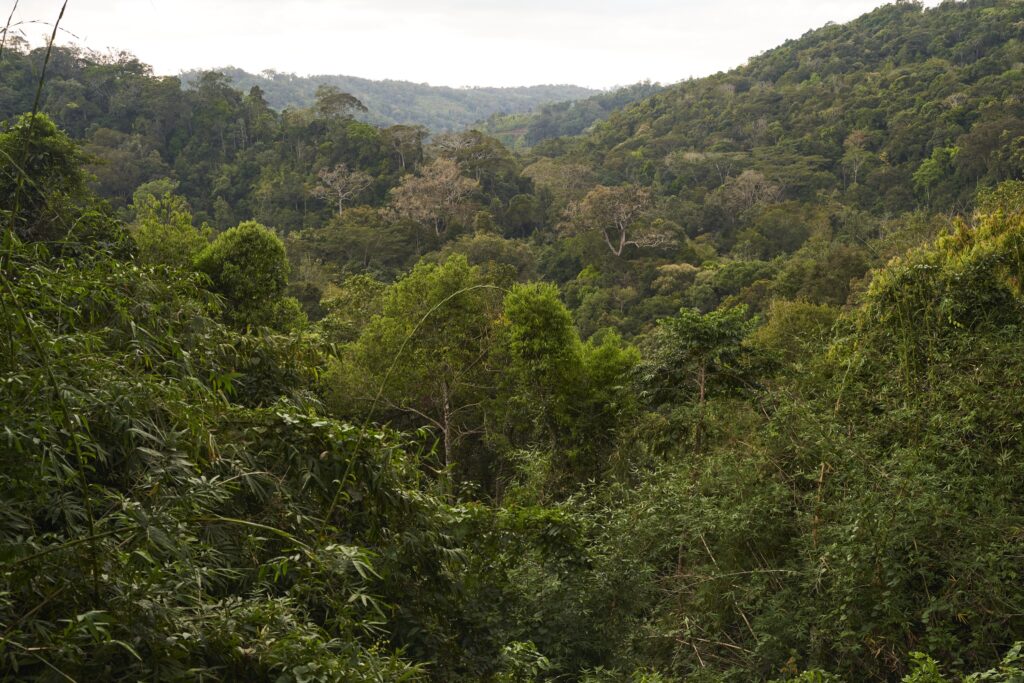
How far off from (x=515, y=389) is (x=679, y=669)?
6694 mm

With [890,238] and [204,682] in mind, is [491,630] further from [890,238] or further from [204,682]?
[890,238]

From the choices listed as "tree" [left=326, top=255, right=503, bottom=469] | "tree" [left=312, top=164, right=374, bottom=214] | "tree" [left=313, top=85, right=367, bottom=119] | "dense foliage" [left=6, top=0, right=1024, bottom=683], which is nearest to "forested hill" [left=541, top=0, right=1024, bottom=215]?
"tree" [left=312, top=164, right=374, bottom=214]

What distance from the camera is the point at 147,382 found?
90.2 inches

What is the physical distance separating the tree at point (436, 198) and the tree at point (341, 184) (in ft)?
10.1

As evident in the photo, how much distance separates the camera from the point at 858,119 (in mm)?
36938

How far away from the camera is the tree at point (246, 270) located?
10.5 meters

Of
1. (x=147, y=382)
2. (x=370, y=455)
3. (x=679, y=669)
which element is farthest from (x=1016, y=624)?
(x=147, y=382)

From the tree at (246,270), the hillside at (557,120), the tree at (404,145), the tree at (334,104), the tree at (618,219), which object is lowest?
the tree at (246,270)

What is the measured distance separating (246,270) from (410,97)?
369 ft

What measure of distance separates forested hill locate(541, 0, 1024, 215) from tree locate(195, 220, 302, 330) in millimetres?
23925

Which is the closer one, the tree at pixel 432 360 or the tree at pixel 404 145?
the tree at pixel 432 360

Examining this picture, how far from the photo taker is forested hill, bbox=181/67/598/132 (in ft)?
296

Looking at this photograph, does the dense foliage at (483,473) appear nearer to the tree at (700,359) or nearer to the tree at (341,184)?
the tree at (700,359)

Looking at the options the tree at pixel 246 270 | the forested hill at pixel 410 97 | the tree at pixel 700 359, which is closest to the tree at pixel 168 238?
the tree at pixel 246 270
